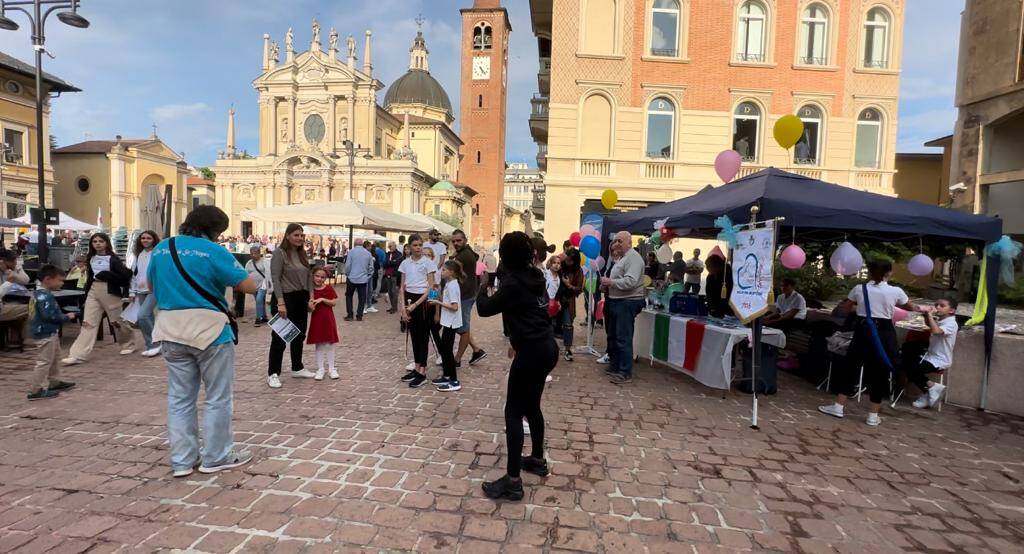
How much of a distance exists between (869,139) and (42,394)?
24.3m

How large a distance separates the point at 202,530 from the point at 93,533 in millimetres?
592

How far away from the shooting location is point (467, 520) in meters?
3.19

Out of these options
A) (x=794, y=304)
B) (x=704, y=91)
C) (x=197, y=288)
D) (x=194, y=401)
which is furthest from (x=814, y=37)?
(x=194, y=401)

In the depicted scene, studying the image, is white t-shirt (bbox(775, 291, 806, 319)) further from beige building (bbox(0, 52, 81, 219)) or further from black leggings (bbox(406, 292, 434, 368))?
beige building (bbox(0, 52, 81, 219))

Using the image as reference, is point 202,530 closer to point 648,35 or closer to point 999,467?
point 999,467

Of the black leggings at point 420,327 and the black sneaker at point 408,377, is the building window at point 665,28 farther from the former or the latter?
the black sneaker at point 408,377

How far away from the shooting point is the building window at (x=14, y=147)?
32.8 metres

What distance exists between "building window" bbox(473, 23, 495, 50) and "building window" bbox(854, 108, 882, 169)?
46.7m

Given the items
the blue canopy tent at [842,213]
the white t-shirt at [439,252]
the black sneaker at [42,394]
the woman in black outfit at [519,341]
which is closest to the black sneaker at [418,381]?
the white t-shirt at [439,252]

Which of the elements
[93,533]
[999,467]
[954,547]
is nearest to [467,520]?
[93,533]

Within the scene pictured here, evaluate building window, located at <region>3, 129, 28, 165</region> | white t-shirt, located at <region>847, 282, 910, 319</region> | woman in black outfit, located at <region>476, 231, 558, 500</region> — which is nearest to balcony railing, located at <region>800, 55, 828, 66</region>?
white t-shirt, located at <region>847, 282, 910, 319</region>

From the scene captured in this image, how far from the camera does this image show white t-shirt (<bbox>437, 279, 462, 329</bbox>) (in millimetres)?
6062

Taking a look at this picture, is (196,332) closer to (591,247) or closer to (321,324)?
(321,324)

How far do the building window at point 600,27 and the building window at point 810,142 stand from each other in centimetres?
780
